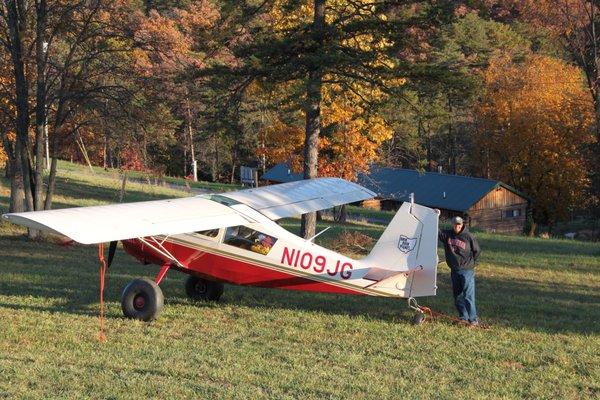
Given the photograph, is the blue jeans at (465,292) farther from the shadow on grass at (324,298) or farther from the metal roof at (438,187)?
the metal roof at (438,187)

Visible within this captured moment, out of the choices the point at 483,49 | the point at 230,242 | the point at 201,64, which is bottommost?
the point at 230,242

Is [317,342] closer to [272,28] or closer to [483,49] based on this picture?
[272,28]

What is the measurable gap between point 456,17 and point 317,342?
11.3 metres

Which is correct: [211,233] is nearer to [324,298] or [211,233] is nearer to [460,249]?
[324,298]

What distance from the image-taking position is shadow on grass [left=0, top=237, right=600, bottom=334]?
13.0 metres

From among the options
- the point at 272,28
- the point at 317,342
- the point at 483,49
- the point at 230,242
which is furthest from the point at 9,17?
the point at 483,49

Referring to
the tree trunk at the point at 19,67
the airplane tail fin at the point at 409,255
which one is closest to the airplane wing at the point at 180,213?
the airplane tail fin at the point at 409,255

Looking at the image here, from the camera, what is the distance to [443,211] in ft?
192

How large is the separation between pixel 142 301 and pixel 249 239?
82.6 inches

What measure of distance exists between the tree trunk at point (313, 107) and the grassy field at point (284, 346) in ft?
17.5

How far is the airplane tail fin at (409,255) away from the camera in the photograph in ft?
38.7

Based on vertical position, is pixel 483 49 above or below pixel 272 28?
above

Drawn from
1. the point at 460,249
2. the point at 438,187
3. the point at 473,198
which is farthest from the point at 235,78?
the point at 438,187

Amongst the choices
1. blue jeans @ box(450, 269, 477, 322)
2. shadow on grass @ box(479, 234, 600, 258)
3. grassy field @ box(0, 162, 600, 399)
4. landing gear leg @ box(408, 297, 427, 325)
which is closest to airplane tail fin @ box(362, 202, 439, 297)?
landing gear leg @ box(408, 297, 427, 325)
